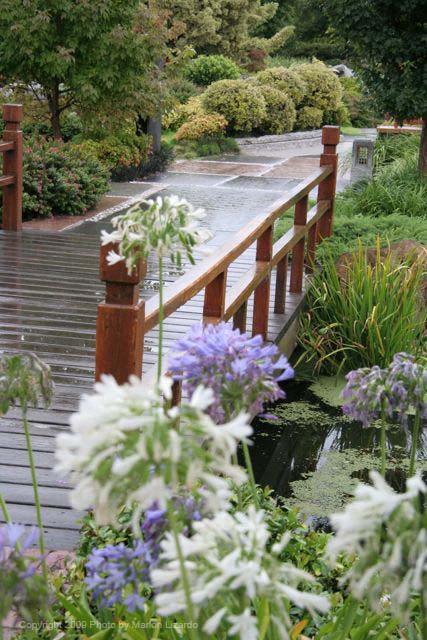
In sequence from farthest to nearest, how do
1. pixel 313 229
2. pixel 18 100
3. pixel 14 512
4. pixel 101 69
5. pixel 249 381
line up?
pixel 18 100, pixel 101 69, pixel 313 229, pixel 14 512, pixel 249 381

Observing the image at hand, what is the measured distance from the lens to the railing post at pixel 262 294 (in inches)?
263

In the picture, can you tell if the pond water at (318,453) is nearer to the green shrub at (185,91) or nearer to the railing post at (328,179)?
the railing post at (328,179)

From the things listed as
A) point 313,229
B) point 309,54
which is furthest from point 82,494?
point 309,54

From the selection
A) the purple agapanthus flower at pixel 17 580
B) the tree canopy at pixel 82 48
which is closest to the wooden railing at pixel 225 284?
the purple agapanthus flower at pixel 17 580

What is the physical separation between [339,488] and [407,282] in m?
2.23

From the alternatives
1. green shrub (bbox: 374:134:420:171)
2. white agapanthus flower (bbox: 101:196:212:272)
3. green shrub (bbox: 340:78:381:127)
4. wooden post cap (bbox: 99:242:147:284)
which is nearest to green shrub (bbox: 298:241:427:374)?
wooden post cap (bbox: 99:242:147:284)

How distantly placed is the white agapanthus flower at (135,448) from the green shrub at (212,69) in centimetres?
2304

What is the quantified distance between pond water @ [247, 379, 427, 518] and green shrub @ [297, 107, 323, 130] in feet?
55.0

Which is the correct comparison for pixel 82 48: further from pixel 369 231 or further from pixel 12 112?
pixel 369 231

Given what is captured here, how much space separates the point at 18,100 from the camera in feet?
45.1

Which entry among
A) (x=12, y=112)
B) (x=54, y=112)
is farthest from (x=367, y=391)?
(x=54, y=112)

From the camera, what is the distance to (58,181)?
11.0m

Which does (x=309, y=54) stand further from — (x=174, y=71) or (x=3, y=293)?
(x=3, y=293)

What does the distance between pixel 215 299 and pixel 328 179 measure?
411 centimetres
